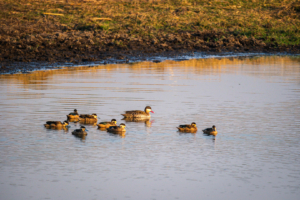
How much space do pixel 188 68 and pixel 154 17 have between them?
1161 centimetres

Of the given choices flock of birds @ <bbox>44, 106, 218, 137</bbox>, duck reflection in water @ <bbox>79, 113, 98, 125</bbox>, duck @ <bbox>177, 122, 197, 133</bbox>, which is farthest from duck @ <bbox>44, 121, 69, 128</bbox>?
duck @ <bbox>177, 122, 197, 133</bbox>

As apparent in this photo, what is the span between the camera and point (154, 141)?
42.7ft

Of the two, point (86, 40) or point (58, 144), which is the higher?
point (86, 40)

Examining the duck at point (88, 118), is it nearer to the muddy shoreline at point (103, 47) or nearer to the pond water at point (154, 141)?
the pond water at point (154, 141)

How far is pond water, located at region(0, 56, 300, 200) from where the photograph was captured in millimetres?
9477

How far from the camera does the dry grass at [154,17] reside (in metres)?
A: 35.1

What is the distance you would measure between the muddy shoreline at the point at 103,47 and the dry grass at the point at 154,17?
110 centimetres

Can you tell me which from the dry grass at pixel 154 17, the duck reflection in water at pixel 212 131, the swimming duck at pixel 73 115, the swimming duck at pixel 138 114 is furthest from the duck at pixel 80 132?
the dry grass at pixel 154 17

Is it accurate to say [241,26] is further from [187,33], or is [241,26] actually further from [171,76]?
[171,76]

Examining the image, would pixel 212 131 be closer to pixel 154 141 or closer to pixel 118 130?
pixel 154 141

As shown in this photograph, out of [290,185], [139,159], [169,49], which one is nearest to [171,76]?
[169,49]

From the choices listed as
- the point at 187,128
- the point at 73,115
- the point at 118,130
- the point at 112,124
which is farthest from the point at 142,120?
the point at 187,128

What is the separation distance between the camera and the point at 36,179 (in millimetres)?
9781

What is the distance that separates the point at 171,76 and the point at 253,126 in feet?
35.2
